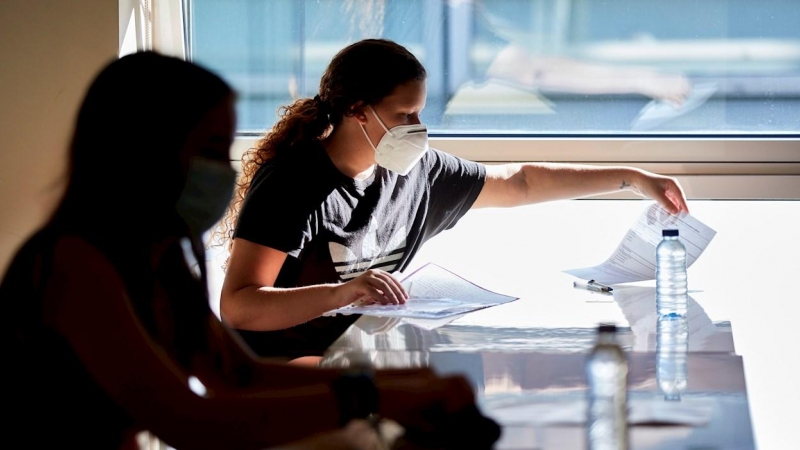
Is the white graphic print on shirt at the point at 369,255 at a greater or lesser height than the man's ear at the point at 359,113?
lesser

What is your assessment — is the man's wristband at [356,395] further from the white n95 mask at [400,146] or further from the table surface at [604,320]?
the white n95 mask at [400,146]

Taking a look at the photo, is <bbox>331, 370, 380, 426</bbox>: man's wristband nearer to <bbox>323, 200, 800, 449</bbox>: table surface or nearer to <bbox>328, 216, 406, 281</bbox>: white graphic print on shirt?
<bbox>323, 200, 800, 449</bbox>: table surface

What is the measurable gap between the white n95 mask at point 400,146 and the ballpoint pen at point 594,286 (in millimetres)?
488

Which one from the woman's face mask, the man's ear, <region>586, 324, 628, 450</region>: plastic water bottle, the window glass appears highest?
the window glass

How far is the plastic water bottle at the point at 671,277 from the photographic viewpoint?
192 centimetres

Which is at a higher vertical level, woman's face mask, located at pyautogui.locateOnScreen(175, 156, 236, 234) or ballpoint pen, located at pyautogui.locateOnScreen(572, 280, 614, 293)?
woman's face mask, located at pyautogui.locateOnScreen(175, 156, 236, 234)

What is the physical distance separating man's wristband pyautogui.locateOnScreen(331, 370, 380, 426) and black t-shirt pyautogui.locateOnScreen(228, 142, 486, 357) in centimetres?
91

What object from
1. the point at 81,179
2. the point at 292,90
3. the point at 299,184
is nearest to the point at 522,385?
the point at 81,179

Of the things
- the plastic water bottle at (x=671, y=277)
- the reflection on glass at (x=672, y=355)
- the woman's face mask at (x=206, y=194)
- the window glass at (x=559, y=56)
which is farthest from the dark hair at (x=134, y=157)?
the window glass at (x=559, y=56)

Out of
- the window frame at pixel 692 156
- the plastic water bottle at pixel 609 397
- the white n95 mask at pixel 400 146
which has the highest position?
the window frame at pixel 692 156

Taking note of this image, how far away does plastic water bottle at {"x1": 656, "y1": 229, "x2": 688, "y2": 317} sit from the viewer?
1920 millimetres

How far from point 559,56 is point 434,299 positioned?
1.24 meters

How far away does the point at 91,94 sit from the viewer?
1.23m

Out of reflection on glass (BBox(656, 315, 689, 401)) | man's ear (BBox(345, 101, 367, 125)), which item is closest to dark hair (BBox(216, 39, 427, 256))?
man's ear (BBox(345, 101, 367, 125))
